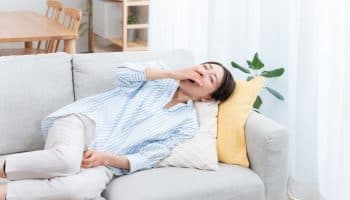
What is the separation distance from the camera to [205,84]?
6.46ft

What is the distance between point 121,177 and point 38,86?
1.76 ft

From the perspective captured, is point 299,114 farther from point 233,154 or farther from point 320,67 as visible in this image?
point 233,154

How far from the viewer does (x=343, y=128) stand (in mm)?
2070

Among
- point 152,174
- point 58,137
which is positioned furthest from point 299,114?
point 58,137

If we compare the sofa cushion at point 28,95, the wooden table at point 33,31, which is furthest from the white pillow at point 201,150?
the wooden table at point 33,31

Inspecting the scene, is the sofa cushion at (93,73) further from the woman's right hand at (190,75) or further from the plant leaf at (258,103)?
the plant leaf at (258,103)

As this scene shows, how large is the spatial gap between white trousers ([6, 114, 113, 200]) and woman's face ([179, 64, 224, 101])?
0.52 metres

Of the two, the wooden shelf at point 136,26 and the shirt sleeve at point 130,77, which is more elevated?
the wooden shelf at point 136,26

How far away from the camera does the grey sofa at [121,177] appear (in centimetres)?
169

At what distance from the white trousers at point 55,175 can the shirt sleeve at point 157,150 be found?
10 cm

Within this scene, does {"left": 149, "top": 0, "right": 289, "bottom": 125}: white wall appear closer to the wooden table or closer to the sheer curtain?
the sheer curtain

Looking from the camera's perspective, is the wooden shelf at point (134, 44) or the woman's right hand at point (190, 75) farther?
the wooden shelf at point (134, 44)

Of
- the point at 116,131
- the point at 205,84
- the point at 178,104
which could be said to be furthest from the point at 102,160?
the point at 205,84

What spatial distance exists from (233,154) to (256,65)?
2.67 ft
